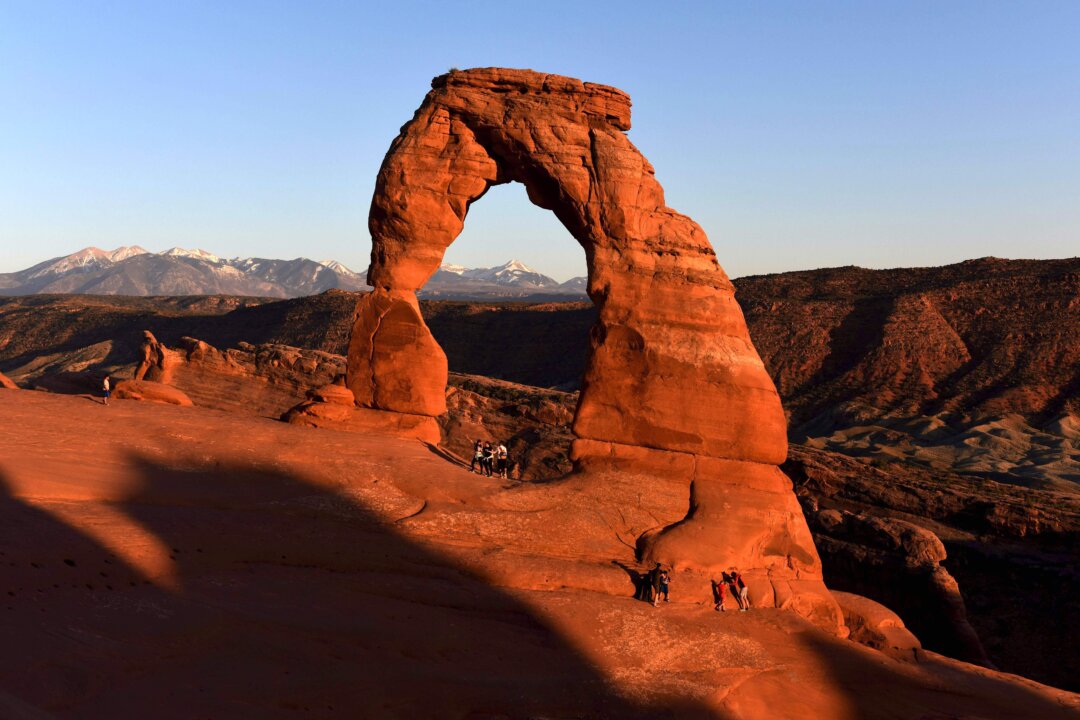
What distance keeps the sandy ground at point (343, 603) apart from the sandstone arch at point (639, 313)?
1.40m

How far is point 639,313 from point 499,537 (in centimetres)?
538

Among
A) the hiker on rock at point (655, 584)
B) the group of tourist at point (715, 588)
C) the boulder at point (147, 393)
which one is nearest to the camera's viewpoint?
the hiker on rock at point (655, 584)

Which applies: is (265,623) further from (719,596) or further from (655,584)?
(719,596)

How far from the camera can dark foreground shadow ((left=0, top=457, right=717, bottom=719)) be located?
32.0ft

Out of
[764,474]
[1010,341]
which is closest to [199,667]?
[764,474]

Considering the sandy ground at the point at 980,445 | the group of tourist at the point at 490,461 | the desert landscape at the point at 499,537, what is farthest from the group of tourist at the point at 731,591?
the sandy ground at the point at 980,445

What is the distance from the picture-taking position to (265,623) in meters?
11.9

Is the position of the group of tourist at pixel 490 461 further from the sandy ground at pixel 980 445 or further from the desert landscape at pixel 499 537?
the sandy ground at pixel 980 445

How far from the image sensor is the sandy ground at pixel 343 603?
10.5 meters

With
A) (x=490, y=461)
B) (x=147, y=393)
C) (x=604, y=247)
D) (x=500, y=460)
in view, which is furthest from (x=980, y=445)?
(x=147, y=393)

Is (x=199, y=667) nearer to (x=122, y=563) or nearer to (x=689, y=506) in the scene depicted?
(x=122, y=563)

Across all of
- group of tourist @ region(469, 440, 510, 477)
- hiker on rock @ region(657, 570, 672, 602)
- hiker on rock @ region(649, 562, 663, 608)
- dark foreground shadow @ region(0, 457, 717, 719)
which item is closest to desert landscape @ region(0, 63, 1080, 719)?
dark foreground shadow @ region(0, 457, 717, 719)

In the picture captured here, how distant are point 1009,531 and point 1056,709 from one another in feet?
49.9

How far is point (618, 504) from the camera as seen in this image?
1770 cm
